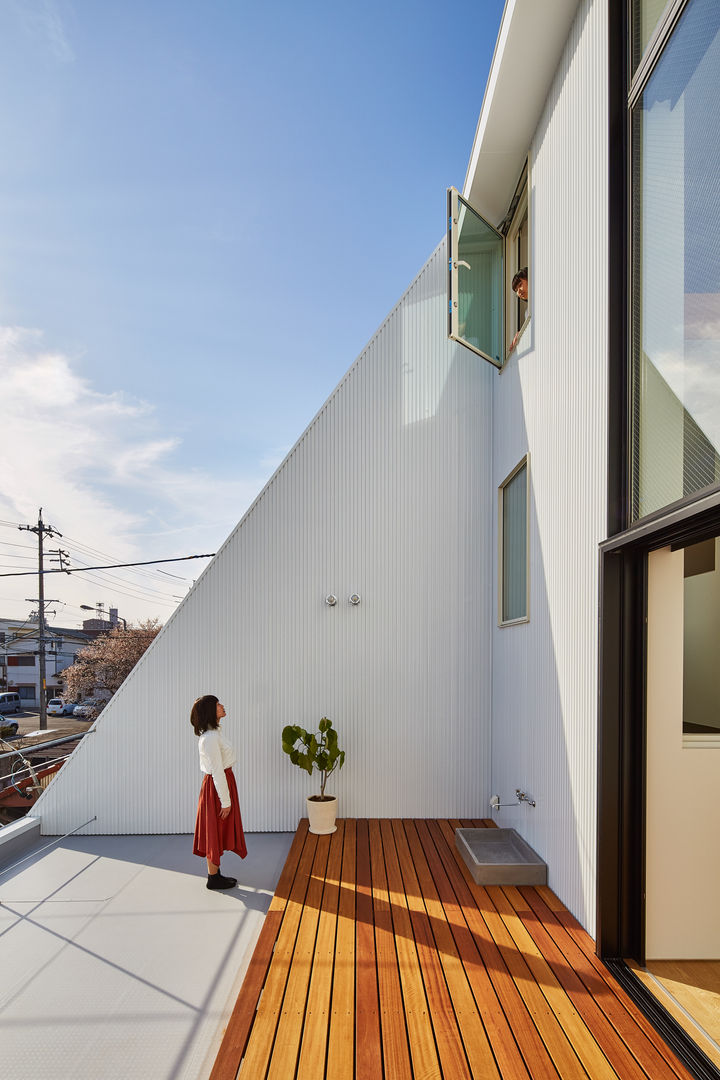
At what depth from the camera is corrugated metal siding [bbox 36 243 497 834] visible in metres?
4.69

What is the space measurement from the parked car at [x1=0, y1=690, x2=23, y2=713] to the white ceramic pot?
21975 millimetres

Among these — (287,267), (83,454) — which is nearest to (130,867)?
→ (287,267)

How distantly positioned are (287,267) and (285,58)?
6.89ft

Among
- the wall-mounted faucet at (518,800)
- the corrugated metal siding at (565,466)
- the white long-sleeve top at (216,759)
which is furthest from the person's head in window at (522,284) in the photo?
the white long-sleeve top at (216,759)

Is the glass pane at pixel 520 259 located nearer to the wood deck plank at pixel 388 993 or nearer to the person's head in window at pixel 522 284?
the person's head in window at pixel 522 284

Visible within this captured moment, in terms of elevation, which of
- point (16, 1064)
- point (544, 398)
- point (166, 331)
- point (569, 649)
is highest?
point (166, 331)

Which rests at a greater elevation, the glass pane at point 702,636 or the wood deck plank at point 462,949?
the glass pane at point 702,636

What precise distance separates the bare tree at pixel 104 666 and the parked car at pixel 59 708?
4.74 feet

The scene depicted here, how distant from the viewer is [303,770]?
4723 mm

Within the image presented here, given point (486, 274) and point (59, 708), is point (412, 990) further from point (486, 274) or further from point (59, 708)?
point (59, 708)

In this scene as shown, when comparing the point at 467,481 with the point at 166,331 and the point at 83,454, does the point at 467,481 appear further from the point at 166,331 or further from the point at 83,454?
the point at 83,454

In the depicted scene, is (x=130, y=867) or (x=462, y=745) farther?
(x=462, y=745)

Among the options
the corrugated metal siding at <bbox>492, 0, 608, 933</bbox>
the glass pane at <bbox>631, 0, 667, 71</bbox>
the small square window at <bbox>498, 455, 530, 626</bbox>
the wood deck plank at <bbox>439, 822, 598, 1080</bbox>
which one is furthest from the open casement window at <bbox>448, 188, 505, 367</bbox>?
the wood deck plank at <bbox>439, 822, 598, 1080</bbox>

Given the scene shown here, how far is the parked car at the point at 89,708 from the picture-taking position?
68.9 feet
